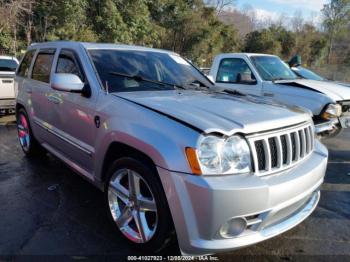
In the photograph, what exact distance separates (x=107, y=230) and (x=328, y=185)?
3.14 m

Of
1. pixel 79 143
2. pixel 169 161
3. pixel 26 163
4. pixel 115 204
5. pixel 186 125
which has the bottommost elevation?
pixel 26 163

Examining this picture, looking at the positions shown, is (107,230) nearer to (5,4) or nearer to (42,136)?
(42,136)

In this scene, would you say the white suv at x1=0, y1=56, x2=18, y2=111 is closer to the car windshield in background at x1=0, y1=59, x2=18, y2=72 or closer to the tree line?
the car windshield in background at x1=0, y1=59, x2=18, y2=72

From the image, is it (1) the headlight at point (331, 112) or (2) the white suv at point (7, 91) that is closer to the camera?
(1) the headlight at point (331, 112)

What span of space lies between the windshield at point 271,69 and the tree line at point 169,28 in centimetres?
1477

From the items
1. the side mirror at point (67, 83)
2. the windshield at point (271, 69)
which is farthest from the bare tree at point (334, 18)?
the side mirror at point (67, 83)

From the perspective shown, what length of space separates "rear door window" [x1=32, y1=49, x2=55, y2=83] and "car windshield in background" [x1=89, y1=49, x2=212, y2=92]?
→ 3.42 feet

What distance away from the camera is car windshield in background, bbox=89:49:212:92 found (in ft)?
12.2

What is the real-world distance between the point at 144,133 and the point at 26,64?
149 inches

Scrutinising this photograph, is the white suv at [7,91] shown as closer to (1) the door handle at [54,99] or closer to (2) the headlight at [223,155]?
(1) the door handle at [54,99]

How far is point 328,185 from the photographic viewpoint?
494 cm

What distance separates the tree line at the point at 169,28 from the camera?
20.3 meters

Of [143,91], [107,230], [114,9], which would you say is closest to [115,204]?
[107,230]

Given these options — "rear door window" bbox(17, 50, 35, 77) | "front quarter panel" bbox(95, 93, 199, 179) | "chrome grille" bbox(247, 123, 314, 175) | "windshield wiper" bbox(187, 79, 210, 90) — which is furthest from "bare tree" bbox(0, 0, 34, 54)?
"chrome grille" bbox(247, 123, 314, 175)
